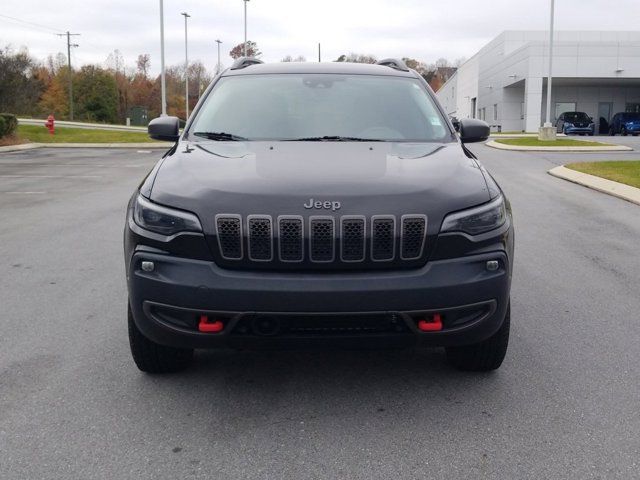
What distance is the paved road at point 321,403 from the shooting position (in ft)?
9.33

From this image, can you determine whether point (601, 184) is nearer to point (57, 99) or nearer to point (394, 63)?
point (394, 63)

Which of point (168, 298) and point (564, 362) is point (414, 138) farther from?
point (168, 298)

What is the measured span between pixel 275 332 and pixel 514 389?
4.42 feet

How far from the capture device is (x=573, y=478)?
2.72 m

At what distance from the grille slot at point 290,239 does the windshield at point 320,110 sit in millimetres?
1233

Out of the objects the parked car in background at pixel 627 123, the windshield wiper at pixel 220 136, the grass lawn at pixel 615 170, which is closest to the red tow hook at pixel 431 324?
the windshield wiper at pixel 220 136

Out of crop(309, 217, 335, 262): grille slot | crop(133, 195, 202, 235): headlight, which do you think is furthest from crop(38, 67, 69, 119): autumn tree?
crop(309, 217, 335, 262): grille slot

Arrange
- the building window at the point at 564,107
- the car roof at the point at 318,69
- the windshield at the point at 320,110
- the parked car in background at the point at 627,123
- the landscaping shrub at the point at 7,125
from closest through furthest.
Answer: the windshield at the point at 320,110
the car roof at the point at 318,69
the landscaping shrub at the point at 7,125
the parked car in background at the point at 627,123
the building window at the point at 564,107

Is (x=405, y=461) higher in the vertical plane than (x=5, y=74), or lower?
lower

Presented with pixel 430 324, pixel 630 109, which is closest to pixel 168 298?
pixel 430 324

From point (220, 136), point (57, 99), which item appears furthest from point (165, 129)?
point (57, 99)

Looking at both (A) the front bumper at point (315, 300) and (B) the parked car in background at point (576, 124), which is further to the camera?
(B) the parked car in background at point (576, 124)

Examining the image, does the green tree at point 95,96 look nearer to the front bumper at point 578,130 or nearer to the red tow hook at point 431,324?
the front bumper at point 578,130

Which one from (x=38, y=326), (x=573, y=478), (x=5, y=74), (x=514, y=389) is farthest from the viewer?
(x=5, y=74)
